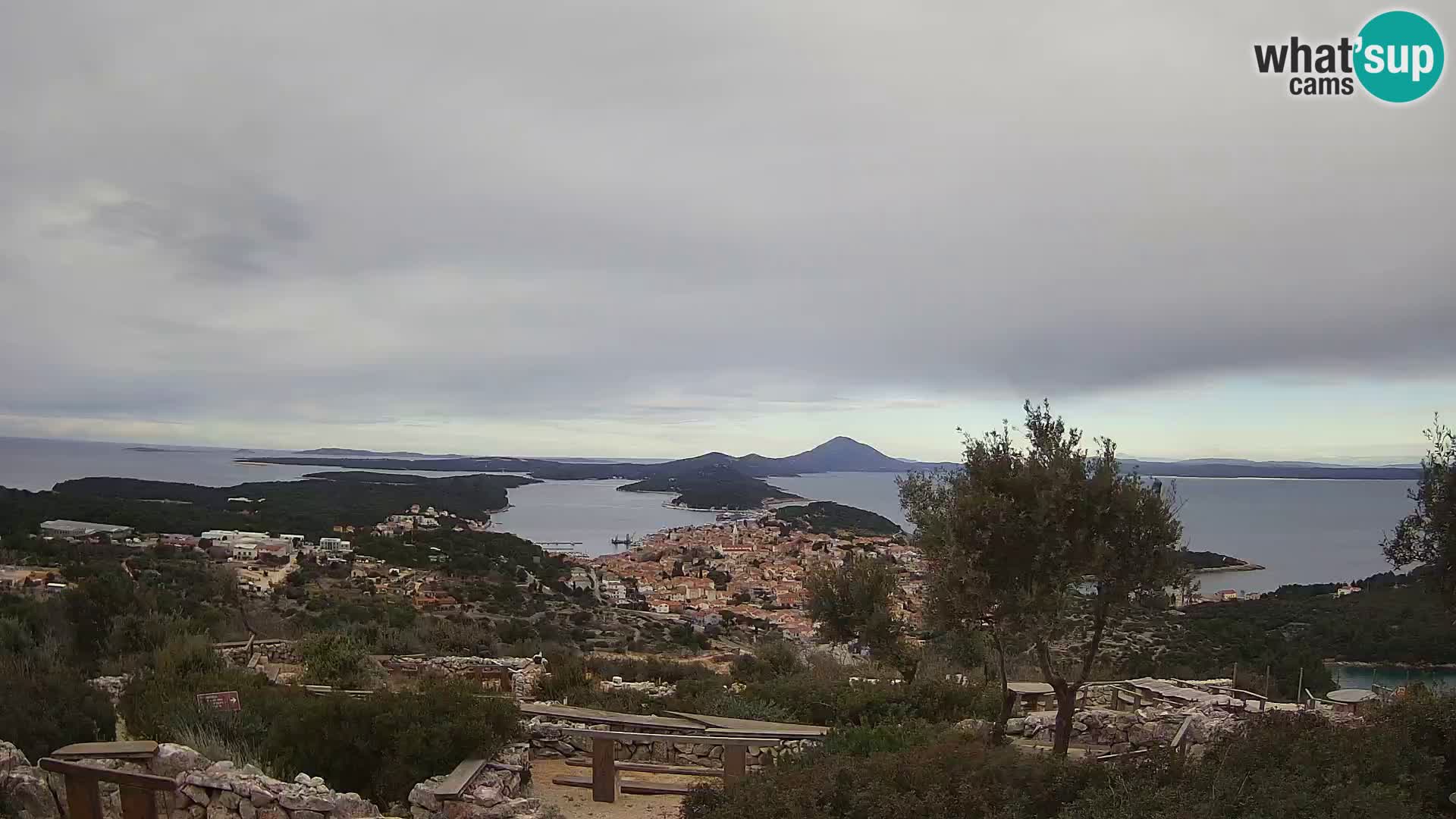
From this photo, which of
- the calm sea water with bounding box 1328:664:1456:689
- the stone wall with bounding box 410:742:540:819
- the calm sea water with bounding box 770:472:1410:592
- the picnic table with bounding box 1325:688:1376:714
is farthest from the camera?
the calm sea water with bounding box 770:472:1410:592

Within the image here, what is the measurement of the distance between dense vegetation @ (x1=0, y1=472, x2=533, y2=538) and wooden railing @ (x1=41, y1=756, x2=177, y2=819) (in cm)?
2776

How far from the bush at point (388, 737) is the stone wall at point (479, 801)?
26 centimetres

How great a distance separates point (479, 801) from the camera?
6023mm

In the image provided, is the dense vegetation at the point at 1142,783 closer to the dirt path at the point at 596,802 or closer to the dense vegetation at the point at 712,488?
the dirt path at the point at 596,802

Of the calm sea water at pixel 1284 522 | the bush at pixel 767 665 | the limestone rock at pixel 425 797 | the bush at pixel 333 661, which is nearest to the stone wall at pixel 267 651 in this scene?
the bush at pixel 333 661

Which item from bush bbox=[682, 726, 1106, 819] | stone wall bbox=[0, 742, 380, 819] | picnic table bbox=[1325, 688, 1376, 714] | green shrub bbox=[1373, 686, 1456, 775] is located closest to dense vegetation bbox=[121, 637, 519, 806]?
stone wall bbox=[0, 742, 380, 819]

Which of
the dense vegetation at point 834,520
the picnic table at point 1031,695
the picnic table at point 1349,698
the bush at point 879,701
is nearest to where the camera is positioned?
the picnic table at point 1349,698

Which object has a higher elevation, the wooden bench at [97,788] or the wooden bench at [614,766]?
the wooden bench at [97,788]

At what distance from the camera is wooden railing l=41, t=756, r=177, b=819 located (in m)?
5.05

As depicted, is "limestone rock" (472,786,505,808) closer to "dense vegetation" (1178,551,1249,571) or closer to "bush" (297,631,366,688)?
"bush" (297,631,366,688)

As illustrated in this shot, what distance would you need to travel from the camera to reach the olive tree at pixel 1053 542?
6848 mm

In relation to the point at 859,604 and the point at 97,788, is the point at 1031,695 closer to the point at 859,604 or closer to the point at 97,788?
the point at 859,604

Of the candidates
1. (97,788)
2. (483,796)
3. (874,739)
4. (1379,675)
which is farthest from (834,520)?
(97,788)

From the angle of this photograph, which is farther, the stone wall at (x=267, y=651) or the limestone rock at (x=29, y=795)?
the stone wall at (x=267, y=651)
